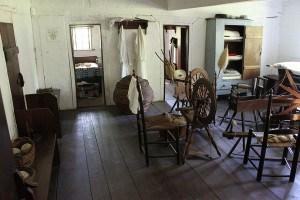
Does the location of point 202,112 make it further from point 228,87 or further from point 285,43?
point 285,43

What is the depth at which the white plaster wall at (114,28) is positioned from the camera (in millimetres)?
4902

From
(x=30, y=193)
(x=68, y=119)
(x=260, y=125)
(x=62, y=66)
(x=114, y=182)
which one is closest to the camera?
(x=30, y=193)

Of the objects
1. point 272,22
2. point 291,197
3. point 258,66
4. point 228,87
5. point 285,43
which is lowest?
point 291,197

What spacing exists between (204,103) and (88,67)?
13.1 feet

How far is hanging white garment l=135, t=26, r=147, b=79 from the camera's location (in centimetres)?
528

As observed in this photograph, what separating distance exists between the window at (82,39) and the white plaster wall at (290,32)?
14.9 ft

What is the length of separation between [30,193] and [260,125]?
3660 mm

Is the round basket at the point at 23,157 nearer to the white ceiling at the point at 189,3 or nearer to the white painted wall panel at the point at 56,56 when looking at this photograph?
the white ceiling at the point at 189,3

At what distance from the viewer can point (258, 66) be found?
592cm

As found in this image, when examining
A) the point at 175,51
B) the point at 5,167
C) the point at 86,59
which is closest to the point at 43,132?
the point at 5,167

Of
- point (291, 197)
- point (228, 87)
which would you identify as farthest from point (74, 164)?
point (228, 87)

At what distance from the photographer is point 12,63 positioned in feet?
9.14

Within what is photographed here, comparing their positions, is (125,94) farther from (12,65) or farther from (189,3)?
(12,65)

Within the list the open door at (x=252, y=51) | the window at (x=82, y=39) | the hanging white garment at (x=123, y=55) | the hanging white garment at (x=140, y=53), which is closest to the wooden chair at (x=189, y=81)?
the hanging white garment at (x=140, y=53)
